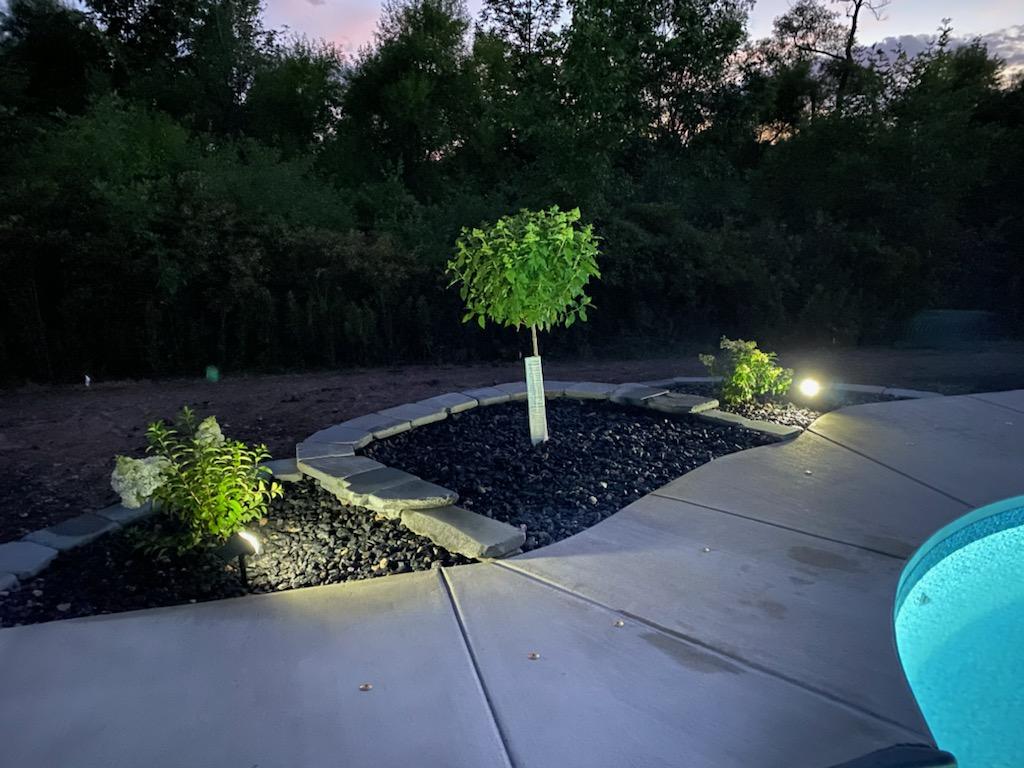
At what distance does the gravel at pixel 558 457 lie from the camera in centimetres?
277

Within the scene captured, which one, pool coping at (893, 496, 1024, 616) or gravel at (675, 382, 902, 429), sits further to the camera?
gravel at (675, 382, 902, 429)

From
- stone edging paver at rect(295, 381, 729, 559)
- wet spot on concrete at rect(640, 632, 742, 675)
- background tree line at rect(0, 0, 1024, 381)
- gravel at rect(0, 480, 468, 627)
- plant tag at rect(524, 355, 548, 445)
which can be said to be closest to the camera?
wet spot on concrete at rect(640, 632, 742, 675)

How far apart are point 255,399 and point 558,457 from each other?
2712 millimetres

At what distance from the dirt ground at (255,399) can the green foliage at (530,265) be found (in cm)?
154

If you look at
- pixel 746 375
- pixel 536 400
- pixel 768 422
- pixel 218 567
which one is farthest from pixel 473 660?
pixel 746 375

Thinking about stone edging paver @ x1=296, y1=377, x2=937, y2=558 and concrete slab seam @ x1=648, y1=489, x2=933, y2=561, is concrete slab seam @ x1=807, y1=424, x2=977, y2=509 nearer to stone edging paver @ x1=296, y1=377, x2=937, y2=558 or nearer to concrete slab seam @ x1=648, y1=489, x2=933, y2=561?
stone edging paver @ x1=296, y1=377, x2=937, y2=558

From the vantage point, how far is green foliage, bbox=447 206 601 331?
10.2ft

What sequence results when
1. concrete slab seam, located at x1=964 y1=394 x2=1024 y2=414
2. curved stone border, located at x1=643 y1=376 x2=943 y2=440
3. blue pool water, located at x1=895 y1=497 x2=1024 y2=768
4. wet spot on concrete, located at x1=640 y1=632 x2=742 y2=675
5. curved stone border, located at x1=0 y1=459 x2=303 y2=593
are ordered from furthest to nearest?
concrete slab seam, located at x1=964 y1=394 x2=1024 y2=414 → curved stone border, located at x1=643 y1=376 x2=943 y2=440 → curved stone border, located at x1=0 y1=459 x2=303 y2=593 → blue pool water, located at x1=895 y1=497 x2=1024 y2=768 → wet spot on concrete, located at x1=640 y1=632 x2=742 y2=675

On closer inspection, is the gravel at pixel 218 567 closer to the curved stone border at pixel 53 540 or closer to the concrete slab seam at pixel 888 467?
the curved stone border at pixel 53 540

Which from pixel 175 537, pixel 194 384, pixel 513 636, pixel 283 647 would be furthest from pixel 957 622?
pixel 194 384

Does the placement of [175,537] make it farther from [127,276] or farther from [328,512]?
[127,276]

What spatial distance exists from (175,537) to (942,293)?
9568 millimetres

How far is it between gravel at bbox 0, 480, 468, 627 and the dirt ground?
0.63 metres

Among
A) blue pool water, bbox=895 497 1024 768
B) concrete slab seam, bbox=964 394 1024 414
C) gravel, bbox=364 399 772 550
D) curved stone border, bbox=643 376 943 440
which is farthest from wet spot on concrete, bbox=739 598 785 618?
concrete slab seam, bbox=964 394 1024 414
